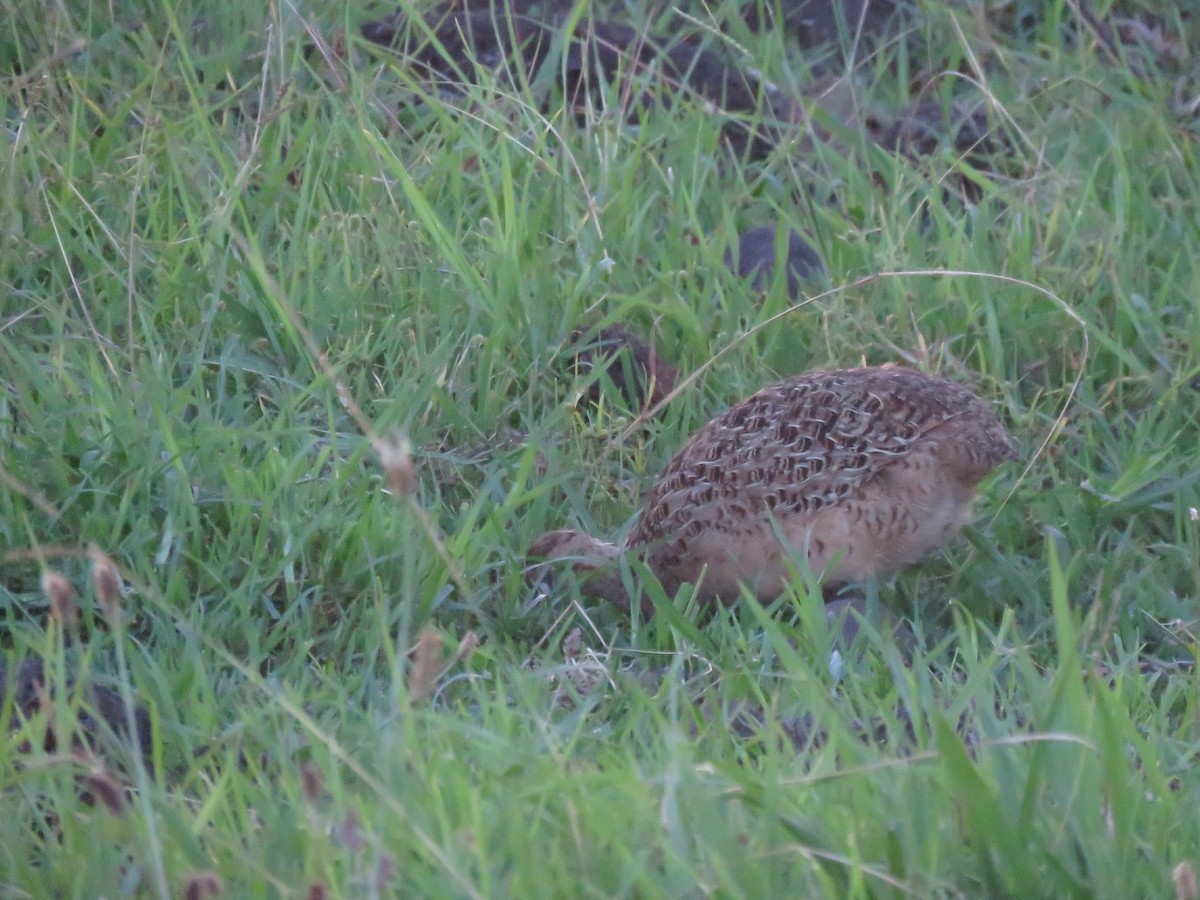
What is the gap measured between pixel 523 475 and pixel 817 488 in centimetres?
76

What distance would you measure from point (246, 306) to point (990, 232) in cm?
256

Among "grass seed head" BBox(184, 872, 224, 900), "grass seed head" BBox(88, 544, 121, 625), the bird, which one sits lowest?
the bird

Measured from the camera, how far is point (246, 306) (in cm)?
497

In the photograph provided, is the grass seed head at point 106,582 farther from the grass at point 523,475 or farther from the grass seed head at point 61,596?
the grass at point 523,475

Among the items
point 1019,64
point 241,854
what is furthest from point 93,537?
point 1019,64

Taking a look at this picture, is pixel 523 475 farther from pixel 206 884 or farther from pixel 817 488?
pixel 206 884

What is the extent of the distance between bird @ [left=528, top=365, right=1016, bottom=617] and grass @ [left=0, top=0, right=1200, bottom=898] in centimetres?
17

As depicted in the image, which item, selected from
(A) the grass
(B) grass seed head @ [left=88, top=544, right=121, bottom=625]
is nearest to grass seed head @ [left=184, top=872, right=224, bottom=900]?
(A) the grass

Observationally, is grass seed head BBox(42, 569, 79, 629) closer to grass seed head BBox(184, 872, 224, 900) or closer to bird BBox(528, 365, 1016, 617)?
grass seed head BBox(184, 872, 224, 900)

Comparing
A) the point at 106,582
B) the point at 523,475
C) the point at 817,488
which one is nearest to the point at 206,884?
the point at 106,582

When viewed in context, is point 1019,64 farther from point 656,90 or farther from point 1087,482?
point 1087,482

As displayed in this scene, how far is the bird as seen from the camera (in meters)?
4.05

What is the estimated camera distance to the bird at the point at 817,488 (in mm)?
4051

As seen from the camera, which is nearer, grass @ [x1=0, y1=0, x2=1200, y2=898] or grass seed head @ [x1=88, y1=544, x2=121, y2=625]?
grass seed head @ [x1=88, y1=544, x2=121, y2=625]
